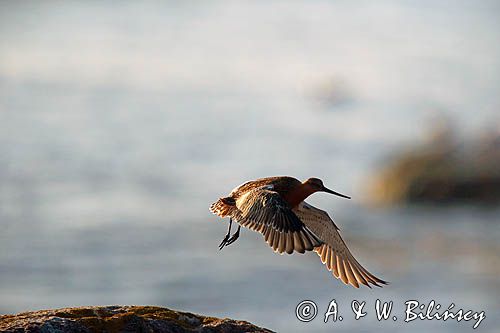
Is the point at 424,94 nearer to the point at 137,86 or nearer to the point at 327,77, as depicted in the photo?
the point at 327,77

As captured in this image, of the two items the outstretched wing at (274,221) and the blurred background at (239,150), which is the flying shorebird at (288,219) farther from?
the blurred background at (239,150)

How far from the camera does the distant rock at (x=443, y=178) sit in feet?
82.0

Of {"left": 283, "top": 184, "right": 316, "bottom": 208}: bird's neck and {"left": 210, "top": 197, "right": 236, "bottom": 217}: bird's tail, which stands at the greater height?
{"left": 283, "top": 184, "right": 316, "bottom": 208}: bird's neck

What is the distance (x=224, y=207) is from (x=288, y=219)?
0.82 m

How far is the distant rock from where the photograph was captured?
82.0 ft

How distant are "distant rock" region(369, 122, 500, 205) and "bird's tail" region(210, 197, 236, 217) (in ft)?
51.5

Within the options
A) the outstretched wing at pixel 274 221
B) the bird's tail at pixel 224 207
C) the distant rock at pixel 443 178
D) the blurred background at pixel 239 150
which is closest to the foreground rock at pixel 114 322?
the outstretched wing at pixel 274 221

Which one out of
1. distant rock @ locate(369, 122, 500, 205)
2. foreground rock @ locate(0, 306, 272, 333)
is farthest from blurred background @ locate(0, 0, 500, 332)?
foreground rock @ locate(0, 306, 272, 333)

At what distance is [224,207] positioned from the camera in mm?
9633

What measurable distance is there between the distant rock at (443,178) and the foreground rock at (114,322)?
1811 cm

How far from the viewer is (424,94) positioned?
36.0 m

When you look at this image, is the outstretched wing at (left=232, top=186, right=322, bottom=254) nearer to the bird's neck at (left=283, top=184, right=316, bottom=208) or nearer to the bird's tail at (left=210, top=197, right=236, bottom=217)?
the bird's tail at (left=210, top=197, right=236, bottom=217)

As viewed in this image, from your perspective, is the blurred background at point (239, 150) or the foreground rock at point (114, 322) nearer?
the foreground rock at point (114, 322)

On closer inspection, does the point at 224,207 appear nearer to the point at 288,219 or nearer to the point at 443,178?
the point at 288,219
